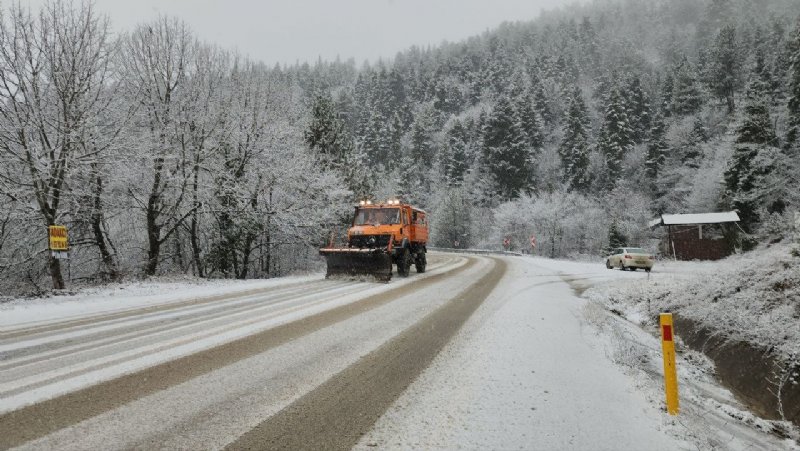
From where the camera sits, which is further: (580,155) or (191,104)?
(580,155)

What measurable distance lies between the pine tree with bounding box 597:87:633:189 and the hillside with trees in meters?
0.27

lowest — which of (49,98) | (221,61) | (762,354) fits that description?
(762,354)

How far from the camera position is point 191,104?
Result: 17188 millimetres

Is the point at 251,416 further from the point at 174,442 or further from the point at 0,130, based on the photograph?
the point at 0,130

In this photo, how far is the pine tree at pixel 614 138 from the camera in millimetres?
63750

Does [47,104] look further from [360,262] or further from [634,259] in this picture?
[634,259]

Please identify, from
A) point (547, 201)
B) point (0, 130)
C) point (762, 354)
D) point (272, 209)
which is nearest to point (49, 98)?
point (0, 130)

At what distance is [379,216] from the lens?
56.2ft

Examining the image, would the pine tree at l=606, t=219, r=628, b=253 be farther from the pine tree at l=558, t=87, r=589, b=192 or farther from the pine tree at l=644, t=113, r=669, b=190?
the pine tree at l=644, t=113, r=669, b=190

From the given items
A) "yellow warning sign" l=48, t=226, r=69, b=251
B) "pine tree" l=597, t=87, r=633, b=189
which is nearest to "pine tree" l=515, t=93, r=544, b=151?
"pine tree" l=597, t=87, r=633, b=189

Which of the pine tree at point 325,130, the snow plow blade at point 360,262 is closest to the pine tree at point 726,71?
the pine tree at point 325,130

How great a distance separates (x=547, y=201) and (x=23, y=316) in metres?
56.7

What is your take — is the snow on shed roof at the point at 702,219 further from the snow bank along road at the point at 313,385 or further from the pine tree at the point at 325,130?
the snow bank along road at the point at 313,385

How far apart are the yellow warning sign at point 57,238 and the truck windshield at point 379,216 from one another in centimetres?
922
